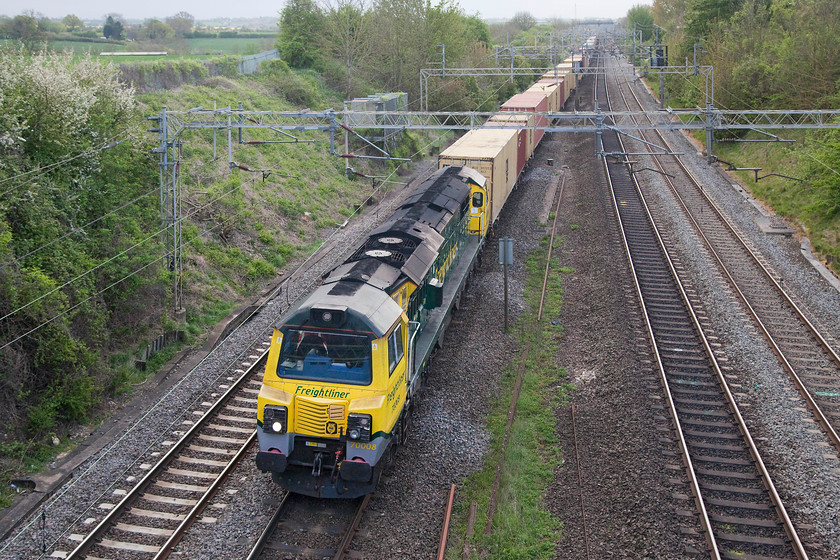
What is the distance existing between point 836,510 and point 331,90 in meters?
42.8

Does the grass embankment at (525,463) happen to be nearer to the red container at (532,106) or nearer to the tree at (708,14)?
the red container at (532,106)

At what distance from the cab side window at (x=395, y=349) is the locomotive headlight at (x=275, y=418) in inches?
67.5

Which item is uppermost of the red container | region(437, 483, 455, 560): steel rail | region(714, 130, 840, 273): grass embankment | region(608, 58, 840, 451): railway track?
the red container

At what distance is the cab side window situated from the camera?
35.9 feet

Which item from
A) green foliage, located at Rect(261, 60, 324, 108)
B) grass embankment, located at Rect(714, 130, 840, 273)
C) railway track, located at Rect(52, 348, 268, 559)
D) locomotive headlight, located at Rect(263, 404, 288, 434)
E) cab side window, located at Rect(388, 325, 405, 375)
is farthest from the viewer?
green foliage, located at Rect(261, 60, 324, 108)

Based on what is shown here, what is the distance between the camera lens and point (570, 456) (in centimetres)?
1276

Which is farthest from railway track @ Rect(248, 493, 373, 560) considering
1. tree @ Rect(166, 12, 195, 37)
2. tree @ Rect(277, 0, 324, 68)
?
tree @ Rect(166, 12, 195, 37)

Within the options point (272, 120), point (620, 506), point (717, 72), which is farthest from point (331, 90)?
point (620, 506)

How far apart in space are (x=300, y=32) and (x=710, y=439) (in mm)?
44640

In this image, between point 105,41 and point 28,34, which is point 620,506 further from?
point 105,41

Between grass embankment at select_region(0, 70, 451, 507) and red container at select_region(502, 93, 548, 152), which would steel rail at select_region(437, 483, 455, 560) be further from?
red container at select_region(502, 93, 548, 152)

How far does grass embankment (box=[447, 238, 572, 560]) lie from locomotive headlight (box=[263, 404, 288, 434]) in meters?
3.07

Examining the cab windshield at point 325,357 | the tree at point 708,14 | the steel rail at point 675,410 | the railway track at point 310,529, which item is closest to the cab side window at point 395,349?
the cab windshield at point 325,357

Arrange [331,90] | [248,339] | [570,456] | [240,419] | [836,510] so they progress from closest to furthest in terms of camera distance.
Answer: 1. [836,510]
2. [570,456]
3. [240,419]
4. [248,339]
5. [331,90]
